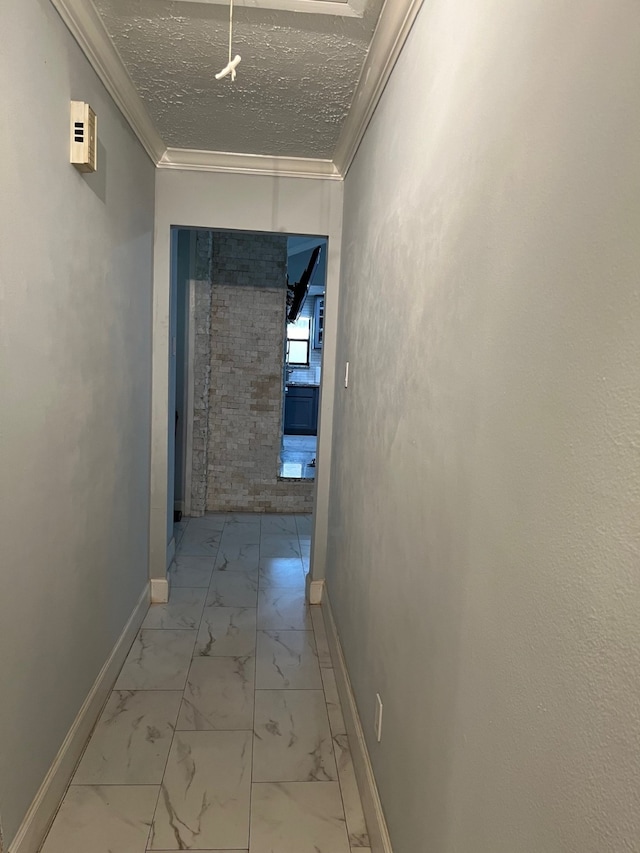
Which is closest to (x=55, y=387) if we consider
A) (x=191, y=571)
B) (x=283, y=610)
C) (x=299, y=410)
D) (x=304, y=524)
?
(x=283, y=610)

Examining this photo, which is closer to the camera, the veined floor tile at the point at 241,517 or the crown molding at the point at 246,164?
the crown molding at the point at 246,164

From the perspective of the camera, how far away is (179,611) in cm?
308

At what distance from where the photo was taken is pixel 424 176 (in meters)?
1.34

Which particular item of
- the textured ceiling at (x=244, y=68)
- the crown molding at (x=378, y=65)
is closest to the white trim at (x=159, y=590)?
the textured ceiling at (x=244, y=68)

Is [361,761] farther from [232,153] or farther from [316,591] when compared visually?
[232,153]

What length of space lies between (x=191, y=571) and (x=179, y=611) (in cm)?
54

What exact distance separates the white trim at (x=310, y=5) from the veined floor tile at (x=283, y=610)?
103 inches

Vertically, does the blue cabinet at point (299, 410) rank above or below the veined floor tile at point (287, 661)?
above

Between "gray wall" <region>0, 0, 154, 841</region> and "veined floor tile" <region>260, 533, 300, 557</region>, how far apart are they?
1.63 m

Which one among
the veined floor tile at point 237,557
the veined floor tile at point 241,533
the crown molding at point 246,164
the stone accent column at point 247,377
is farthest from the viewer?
the stone accent column at point 247,377

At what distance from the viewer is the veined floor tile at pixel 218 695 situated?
2.21m

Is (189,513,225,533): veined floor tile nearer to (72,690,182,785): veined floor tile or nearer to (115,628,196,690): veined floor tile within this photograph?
(115,628,196,690): veined floor tile

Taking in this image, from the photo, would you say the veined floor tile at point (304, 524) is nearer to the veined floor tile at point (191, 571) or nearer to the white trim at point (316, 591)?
the veined floor tile at point (191, 571)

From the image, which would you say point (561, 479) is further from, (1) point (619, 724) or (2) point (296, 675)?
(2) point (296, 675)
